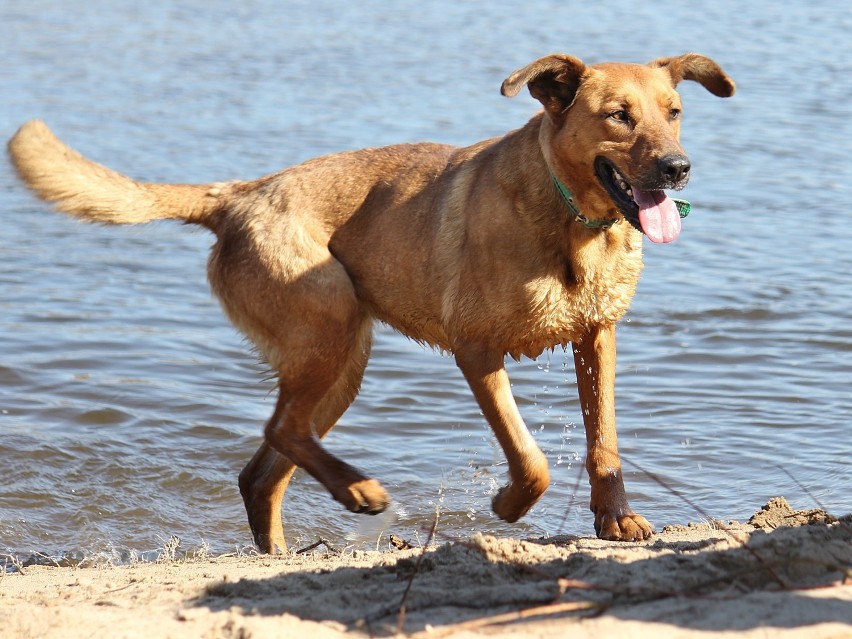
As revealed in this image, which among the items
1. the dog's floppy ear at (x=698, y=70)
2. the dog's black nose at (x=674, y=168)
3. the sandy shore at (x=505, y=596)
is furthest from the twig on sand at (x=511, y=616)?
the dog's floppy ear at (x=698, y=70)

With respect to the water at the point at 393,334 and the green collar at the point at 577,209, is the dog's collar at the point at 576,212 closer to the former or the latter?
the green collar at the point at 577,209

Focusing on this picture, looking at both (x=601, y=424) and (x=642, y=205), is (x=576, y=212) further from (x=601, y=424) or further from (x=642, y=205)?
(x=601, y=424)

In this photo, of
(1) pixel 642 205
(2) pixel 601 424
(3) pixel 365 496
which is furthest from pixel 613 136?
(3) pixel 365 496

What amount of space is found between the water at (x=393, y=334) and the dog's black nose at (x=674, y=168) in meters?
1.45

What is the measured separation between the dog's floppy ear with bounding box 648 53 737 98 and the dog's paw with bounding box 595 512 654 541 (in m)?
1.90

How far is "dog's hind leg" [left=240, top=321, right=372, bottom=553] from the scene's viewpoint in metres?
6.01

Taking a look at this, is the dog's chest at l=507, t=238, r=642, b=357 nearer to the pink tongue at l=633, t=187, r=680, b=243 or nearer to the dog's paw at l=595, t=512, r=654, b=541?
the pink tongue at l=633, t=187, r=680, b=243

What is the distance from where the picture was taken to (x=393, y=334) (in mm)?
9180

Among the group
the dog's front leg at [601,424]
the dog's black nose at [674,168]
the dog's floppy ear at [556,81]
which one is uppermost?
the dog's floppy ear at [556,81]

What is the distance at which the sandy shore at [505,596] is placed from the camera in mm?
3361

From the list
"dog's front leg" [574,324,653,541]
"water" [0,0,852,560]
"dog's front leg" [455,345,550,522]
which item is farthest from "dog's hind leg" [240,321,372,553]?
"dog's front leg" [574,324,653,541]

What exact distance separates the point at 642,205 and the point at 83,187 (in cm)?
262

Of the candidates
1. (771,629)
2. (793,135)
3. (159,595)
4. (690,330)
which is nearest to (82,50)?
(793,135)

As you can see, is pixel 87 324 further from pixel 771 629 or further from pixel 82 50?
pixel 82 50
